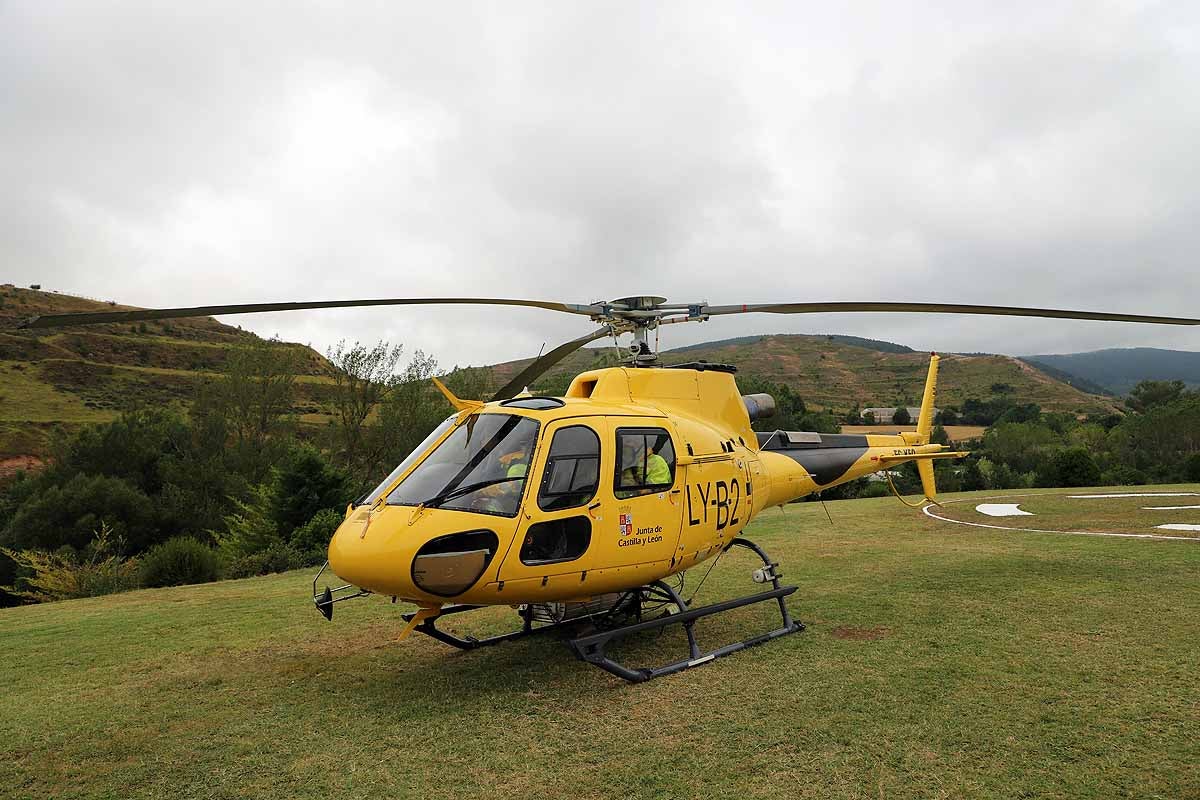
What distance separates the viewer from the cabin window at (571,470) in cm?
552

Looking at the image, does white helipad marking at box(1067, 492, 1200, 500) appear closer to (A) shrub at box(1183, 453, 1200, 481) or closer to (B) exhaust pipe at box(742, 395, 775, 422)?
(A) shrub at box(1183, 453, 1200, 481)

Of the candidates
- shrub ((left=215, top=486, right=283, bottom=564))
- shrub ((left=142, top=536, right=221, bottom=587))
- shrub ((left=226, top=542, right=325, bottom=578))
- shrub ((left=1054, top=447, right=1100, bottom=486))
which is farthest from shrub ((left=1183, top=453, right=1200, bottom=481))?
shrub ((left=142, top=536, right=221, bottom=587))

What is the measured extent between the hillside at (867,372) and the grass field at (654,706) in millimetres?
70615

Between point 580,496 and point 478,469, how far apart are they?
903 millimetres

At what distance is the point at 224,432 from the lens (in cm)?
3591

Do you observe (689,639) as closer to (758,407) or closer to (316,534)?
(758,407)

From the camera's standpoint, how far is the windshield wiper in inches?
207

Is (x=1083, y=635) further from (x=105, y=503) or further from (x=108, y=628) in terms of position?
(x=105, y=503)

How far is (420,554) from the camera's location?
499cm

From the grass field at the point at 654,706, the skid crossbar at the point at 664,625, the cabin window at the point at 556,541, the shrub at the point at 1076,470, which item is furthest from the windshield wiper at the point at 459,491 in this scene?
the shrub at the point at 1076,470

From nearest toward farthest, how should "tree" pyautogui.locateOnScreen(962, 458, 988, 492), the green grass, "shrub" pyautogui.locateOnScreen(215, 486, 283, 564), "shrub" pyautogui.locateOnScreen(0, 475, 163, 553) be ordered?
the green grass, "shrub" pyautogui.locateOnScreen(215, 486, 283, 564), "shrub" pyautogui.locateOnScreen(0, 475, 163, 553), "tree" pyautogui.locateOnScreen(962, 458, 988, 492)

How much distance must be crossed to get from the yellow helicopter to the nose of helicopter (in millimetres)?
10

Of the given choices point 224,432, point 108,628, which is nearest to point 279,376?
point 224,432

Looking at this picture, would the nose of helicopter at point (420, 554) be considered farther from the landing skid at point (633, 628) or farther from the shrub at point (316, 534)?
the shrub at point (316, 534)
